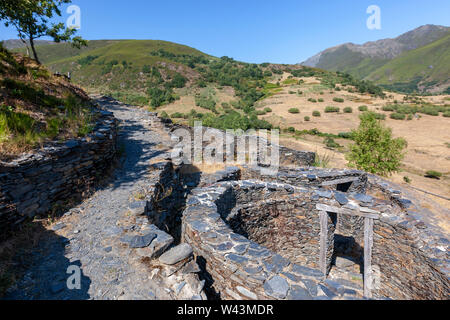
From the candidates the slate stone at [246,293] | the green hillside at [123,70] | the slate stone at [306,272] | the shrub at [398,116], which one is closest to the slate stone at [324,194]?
the slate stone at [306,272]

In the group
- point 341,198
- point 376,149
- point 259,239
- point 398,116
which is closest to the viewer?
point 341,198

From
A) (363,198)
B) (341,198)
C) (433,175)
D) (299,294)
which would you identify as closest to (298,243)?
(341,198)

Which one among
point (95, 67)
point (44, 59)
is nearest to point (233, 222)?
point (95, 67)

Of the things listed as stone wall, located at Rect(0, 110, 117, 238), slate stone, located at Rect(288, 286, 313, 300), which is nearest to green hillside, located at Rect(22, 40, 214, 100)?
stone wall, located at Rect(0, 110, 117, 238)

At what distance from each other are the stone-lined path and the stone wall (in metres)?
0.50

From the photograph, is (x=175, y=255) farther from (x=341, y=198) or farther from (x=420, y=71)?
(x=420, y=71)

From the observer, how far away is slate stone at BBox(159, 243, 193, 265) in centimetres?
357

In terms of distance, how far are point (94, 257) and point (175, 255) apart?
145cm

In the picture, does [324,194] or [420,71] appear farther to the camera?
[420,71]

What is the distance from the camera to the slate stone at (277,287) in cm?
308

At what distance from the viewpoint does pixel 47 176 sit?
4.75 m

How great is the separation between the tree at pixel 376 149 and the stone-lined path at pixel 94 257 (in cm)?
1246

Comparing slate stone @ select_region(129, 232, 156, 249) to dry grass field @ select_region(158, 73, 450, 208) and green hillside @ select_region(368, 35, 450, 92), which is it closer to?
dry grass field @ select_region(158, 73, 450, 208)

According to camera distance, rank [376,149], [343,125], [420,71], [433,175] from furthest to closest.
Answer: [420,71] → [343,125] → [433,175] → [376,149]
